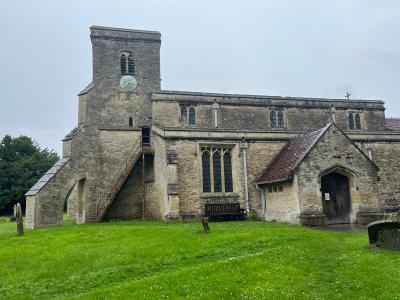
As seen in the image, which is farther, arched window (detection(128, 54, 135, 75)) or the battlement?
arched window (detection(128, 54, 135, 75))

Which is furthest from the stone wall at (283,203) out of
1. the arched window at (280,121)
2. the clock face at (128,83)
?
the clock face at (128,83)

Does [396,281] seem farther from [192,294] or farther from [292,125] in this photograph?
[292,125]

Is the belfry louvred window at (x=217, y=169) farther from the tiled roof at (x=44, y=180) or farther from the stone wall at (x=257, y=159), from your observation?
the tiled roof at (x=44, y=180)

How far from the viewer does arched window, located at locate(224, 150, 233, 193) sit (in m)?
24.9

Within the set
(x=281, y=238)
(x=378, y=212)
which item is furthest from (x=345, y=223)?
(x=281, y=238)

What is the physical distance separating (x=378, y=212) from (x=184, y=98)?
16063mm

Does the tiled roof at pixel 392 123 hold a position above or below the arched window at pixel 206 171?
above

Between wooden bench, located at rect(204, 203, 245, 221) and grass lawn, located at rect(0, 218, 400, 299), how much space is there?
7.00m

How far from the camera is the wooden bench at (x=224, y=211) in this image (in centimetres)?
2322

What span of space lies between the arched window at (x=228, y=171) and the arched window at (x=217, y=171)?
0.43 meters

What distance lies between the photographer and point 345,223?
22.1 metres

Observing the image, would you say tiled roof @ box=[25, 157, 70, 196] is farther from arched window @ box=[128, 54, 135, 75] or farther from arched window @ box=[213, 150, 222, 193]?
arched window @ box=[213, 150, 222, 193]

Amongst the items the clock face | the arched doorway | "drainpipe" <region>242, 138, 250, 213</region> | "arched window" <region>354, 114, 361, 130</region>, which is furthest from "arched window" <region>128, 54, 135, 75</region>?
"arched window" <region>354, 114, 361, 130</region>

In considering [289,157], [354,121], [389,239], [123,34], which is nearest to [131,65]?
[123,34]
